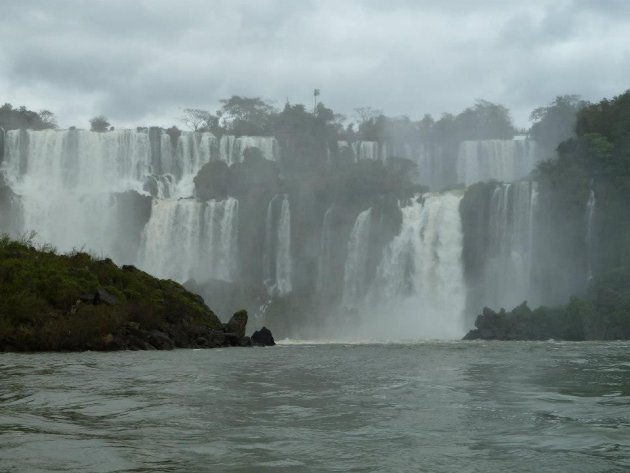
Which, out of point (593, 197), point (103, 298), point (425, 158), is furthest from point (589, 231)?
point (103, 298)

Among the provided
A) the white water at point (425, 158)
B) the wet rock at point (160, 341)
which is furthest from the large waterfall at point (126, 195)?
the wet rock at point (160, 341)

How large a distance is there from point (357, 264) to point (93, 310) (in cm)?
3915

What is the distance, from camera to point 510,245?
66.4 meters

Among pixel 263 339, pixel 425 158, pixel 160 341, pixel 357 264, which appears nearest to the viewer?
pixel 160 341

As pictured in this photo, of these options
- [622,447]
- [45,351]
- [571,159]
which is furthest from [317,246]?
[622,447]

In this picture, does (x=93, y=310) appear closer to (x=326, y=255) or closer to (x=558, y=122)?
(x=326, y=255)

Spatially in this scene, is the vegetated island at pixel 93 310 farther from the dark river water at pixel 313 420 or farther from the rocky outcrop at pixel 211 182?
the rocky outcrop at pixel 211 182

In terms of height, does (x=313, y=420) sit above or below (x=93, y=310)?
below

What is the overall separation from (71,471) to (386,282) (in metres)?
62.3

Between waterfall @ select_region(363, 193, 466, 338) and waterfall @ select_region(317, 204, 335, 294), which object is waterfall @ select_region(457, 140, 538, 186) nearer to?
waterfall @ select_region(317, 204, 335, 294)

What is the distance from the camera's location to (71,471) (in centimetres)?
858

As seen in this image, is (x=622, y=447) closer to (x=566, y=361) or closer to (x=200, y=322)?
(x=566, y=361)

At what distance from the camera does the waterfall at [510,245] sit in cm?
6538

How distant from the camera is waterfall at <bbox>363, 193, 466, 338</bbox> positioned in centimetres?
6725
